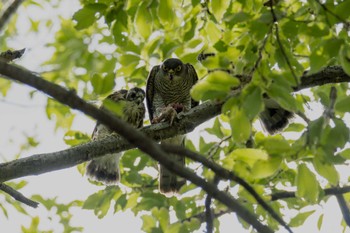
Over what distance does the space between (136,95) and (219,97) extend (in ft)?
17.2

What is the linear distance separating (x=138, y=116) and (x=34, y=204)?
3840 millimetres

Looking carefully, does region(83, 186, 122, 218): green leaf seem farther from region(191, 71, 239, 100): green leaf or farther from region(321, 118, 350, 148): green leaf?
region(321, 118, 350, 148): green leaf

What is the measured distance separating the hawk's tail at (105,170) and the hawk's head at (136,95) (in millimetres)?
894

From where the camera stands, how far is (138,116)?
7.93 metres

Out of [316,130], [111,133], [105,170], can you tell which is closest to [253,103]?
[316,130]

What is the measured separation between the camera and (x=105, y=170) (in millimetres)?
7184

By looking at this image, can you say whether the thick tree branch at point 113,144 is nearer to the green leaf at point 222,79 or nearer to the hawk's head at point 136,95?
the green leaf at point 222,79

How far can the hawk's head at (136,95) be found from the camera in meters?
7.88

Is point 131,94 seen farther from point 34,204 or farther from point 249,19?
point 249,19

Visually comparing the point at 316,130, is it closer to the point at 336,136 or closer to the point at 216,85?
the point at 336,136

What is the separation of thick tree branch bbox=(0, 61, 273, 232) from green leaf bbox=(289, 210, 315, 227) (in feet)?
11.2

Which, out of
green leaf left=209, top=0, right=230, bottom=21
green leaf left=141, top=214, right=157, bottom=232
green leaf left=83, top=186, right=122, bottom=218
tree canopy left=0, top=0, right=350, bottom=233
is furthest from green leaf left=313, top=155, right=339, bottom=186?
green leaf left=83, top=186, right=122, bottom=218

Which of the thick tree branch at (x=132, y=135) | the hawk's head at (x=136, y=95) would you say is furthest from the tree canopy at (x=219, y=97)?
the hawk's head at (x=136, y=95)

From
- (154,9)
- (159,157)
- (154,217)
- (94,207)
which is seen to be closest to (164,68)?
(94,207)
